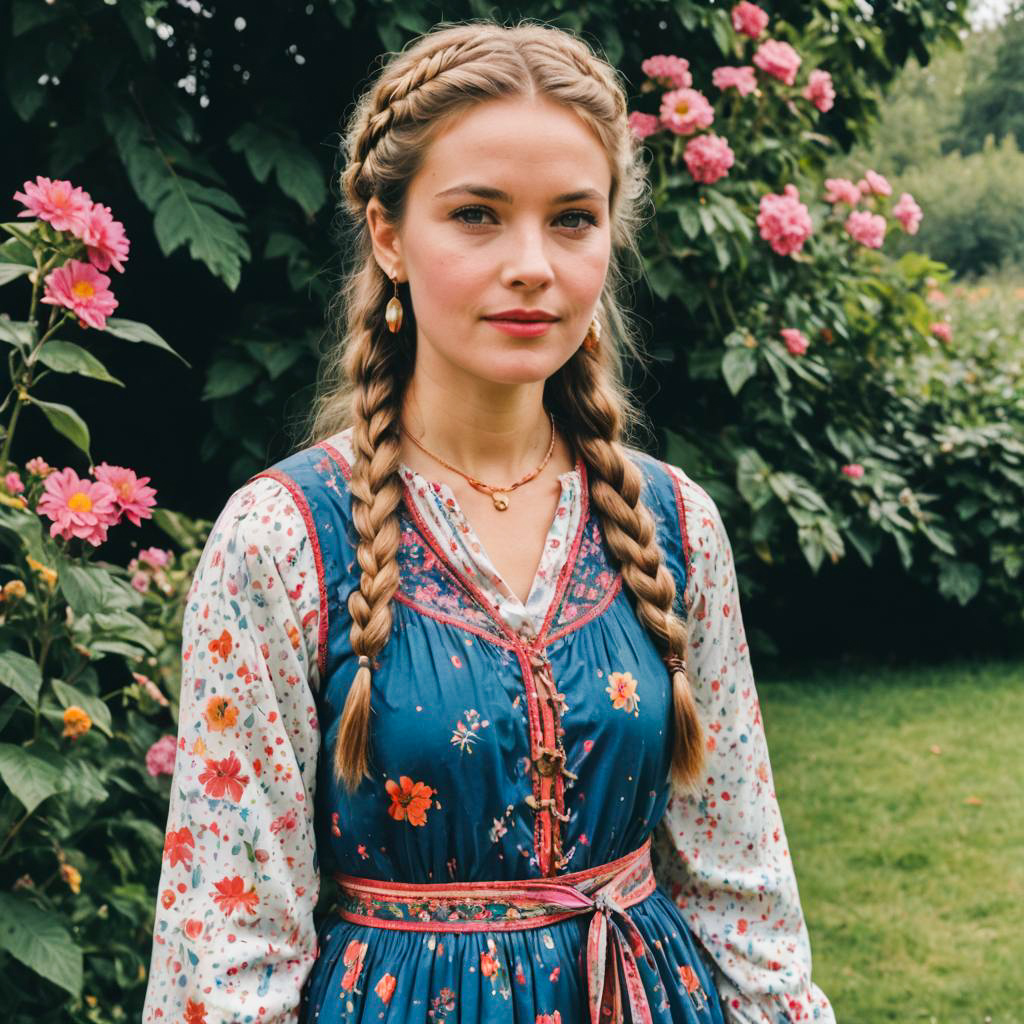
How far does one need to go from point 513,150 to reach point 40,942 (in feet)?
4.71

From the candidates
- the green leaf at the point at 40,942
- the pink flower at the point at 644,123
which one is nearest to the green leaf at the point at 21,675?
the green leaf at the point at 40,942

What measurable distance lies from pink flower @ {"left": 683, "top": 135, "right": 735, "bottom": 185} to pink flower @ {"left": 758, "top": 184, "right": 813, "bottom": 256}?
25 cm

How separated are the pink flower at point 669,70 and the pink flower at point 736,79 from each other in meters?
0.15

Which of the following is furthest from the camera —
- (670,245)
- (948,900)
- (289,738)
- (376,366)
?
(948,900)

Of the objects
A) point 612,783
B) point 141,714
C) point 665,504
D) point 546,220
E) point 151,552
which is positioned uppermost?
point 546,220

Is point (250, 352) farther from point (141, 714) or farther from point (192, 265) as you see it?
point (141, 714)

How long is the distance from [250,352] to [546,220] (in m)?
1.72

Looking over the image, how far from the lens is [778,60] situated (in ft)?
12.8

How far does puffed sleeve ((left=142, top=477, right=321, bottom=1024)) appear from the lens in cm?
153

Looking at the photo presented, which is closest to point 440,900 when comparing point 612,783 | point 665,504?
point 612,783

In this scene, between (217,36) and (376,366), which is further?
(217,36)

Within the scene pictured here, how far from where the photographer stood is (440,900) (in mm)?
1620

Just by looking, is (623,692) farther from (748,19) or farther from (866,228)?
(866,228)

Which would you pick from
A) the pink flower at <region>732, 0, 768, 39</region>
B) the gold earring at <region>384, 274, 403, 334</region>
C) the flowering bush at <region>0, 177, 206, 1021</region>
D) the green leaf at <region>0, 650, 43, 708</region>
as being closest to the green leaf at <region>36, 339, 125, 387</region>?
the flowering bush at <region>0, 177, 206, 1021</region>
